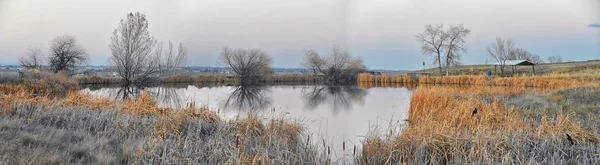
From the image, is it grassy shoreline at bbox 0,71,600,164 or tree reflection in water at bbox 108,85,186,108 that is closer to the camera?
grassy shoreline at bbox 0,71,600,164

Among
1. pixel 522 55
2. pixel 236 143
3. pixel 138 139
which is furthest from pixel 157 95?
pixel 522 55

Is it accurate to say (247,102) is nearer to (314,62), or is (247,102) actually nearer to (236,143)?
(236,143)

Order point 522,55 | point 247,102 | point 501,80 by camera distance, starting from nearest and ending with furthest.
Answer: point 247,102, point 501,80, point 522,55

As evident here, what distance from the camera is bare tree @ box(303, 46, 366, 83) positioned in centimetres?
4134

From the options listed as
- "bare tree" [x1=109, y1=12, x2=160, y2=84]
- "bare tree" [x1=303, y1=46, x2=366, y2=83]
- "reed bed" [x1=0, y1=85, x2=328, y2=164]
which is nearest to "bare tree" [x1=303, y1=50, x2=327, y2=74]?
"bare tree" [x1=303, y1=46, x2=366, y2=83]

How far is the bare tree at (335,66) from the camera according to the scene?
41344mm

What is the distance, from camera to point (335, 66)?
4222cm

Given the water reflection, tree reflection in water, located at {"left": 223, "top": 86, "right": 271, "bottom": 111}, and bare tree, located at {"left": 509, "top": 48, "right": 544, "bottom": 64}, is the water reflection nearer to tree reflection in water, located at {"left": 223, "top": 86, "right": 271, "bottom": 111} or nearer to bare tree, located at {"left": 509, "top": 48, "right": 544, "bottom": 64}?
tree reflection in water, located at {"left": 223, "top": 86, "right": 271, "bottom": 111}

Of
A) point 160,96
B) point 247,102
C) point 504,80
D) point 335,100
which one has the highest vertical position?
point 504,80

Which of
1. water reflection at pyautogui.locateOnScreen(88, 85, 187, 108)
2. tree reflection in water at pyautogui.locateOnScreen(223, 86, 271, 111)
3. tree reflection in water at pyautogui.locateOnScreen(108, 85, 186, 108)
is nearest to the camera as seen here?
tree reflection in water at pyautogui.locateOnScreen(108, 85, 186, 108)

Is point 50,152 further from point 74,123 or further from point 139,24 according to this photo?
point 139,24

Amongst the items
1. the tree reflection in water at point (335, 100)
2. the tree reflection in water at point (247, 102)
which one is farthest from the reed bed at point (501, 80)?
the tree reflection in water at point (247, 102)

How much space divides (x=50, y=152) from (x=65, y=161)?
235 mm

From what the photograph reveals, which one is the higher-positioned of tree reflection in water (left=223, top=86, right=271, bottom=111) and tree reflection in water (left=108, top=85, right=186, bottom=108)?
tree reflection in water (left=108, top=85, right=186, bottom=108)
